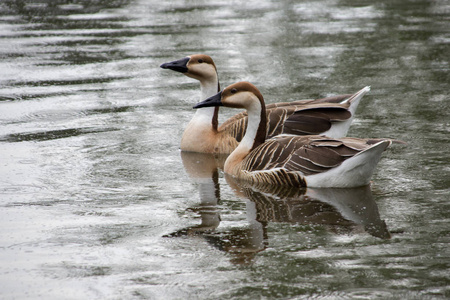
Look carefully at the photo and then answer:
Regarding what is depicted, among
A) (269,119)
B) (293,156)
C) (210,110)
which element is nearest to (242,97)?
(269,119)

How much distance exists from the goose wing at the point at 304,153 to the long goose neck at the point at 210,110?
5.00 feet

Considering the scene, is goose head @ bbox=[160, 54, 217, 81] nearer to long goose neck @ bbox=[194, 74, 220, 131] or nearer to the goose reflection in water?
long goose neck @ bbox=[194, 74, 220, 131]

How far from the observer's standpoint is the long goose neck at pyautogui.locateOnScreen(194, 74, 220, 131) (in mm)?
9469

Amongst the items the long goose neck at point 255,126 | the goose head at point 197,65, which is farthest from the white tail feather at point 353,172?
the goose head at point 197,65

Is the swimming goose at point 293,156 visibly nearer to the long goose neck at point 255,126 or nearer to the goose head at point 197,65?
the long goose neck at point 255,126

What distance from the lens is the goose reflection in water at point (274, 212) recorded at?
615 cm

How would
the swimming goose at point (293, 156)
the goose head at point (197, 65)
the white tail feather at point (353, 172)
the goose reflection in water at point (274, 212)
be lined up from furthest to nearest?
the goose head at point (197, 65) < the swimming goose at point (293, 156) < the white tail feather at point (353, 172) < the goose reflection in water at point (274, 212)

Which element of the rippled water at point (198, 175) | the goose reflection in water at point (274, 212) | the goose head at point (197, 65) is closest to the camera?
the rippled water at point (198, 175)

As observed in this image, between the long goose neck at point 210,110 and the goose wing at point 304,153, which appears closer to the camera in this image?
the goose wing at point 304,153

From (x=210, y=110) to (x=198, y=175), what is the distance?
4.72ft

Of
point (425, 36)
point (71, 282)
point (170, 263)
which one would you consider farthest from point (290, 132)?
point (425, 36)

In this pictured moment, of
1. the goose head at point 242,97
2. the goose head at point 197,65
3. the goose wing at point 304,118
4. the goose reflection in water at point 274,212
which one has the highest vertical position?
the goose head at point 197,65

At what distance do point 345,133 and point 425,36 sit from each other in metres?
6.98

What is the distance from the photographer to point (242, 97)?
8156 millimetres
